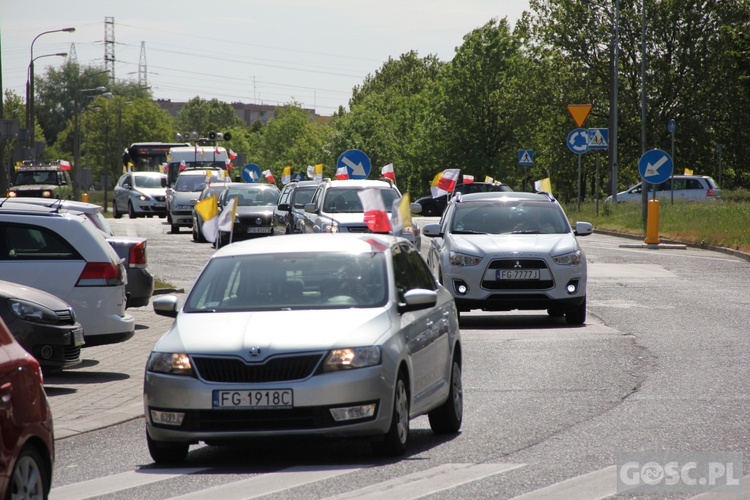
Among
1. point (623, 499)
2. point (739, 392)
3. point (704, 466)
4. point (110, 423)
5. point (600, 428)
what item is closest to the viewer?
point (623, 499)

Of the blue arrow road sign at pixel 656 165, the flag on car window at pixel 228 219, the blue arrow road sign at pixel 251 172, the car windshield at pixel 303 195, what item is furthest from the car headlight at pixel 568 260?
the blue arrow road sign at pixel 251 172

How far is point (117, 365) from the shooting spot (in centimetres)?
1390

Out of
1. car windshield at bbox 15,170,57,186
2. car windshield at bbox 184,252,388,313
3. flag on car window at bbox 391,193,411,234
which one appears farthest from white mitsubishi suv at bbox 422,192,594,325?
car windshield at bbox 15,170,57,186

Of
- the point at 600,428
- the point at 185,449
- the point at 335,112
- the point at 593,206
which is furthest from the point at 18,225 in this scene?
the point at 335,112

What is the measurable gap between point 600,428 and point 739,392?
2222 mm

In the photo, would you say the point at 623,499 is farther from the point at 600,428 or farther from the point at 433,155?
the point at 433,155

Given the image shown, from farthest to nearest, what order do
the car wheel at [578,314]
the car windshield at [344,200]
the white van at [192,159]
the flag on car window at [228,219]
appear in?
the white van at [192,159] → the car windshield at [344,200] → the car wheel at [578,314] → the flag on car window at [228,219]

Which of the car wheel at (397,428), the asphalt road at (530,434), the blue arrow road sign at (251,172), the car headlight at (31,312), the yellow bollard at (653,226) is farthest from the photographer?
the blue arrow road sign at (251,172)

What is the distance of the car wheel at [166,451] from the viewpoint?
8484mm

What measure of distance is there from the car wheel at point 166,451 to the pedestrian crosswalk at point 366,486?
0.14 m

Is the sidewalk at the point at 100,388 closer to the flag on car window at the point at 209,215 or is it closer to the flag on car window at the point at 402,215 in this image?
the flag on car window at the point at 209,215

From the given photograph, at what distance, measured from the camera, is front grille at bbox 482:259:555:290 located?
1730 cm

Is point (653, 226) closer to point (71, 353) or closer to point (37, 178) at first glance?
point (71, 353)

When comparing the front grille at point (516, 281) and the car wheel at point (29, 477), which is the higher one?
the car wheel at point (29, 477)
